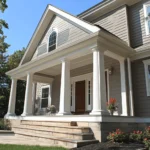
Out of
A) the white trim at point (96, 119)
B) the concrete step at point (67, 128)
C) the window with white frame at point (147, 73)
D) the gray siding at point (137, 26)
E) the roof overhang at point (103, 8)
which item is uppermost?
the roof overhang at point (103, 8)

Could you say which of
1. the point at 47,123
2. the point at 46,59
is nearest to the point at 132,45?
the point at 46,59

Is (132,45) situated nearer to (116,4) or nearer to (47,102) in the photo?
(116,4)

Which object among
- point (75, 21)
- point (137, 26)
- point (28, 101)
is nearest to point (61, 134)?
point (28, 101)

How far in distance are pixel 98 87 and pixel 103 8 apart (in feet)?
18.3

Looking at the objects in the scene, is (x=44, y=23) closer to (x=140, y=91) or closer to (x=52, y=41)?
(x=52, y=41)

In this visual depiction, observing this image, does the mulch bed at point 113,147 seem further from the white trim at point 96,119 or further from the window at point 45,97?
the window at point 45,97

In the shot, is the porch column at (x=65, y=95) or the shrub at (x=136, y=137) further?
the porch column at (x=65, y=95)

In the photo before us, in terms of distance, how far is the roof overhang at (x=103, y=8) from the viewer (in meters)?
9.44

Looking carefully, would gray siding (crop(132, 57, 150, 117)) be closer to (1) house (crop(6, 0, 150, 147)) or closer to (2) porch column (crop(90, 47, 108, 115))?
(1) house (crop(6, 0, 150, 147))

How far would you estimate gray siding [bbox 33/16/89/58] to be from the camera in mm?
9212

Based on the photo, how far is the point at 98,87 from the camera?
A: 20.8ft

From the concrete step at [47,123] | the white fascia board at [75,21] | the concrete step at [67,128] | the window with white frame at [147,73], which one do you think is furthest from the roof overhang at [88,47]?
the concrete step at [67,128]

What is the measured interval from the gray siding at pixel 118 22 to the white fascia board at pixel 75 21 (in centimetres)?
186

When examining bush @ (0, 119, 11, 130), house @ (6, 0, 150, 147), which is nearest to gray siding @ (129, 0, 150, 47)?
house @ (6, 0, 150, 147)
